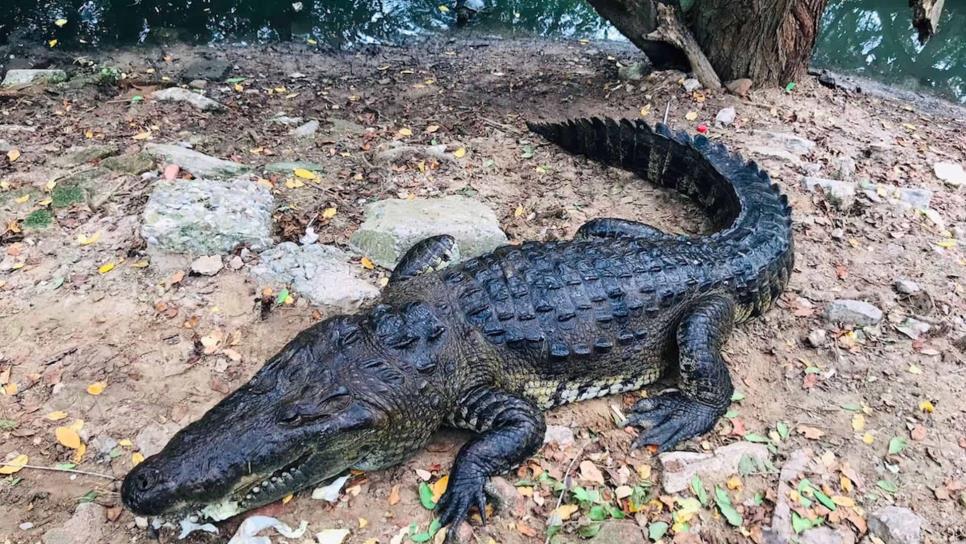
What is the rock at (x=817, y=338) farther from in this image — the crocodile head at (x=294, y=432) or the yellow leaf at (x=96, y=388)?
the yellow leaf at (x=96, y=388)

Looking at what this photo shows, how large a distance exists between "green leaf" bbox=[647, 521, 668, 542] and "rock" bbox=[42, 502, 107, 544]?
2161 mm

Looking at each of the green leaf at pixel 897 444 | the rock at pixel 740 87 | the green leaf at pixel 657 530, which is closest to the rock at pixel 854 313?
the green leaf at pixel 897 444

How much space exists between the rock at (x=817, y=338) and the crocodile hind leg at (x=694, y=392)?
2.10 ft

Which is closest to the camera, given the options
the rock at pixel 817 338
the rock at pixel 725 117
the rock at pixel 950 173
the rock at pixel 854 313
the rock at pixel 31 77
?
the rock at pixel 817 338

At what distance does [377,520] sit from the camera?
276 centimetres

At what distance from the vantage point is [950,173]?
211 inches

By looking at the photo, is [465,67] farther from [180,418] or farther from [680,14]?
[180,418]

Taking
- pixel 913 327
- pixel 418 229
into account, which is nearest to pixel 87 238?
pixel 418 229

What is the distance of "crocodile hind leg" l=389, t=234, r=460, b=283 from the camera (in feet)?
12.5

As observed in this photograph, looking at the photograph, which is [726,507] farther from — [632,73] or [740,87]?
[632,73]

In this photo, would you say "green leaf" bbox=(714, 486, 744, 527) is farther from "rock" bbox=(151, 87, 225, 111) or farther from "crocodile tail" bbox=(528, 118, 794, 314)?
"rock" bbox=(151, 87, 225, 111)

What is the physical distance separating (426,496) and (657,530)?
0.97 m

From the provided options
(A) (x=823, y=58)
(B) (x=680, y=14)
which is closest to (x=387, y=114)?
(B) (x=680, y=14)

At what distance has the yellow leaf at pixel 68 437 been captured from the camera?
9.75 feet
